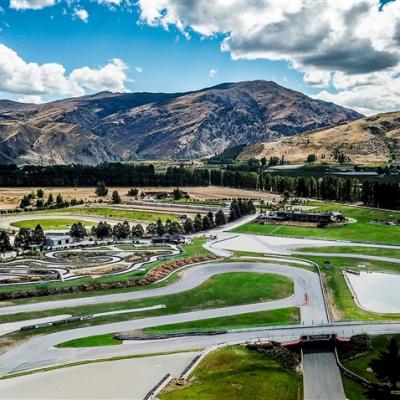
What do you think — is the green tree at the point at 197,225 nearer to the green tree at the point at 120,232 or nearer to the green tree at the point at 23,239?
the green tree at the point at 120,232

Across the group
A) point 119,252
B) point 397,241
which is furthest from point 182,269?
point 397,241

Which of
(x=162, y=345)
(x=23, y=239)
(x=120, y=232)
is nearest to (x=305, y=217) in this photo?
(x=120, y=232)

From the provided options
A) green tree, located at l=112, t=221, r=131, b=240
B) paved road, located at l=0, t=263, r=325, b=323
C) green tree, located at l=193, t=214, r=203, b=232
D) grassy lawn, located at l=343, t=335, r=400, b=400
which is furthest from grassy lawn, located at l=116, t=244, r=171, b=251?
grassy lawn, located at l=343, t=335, r=400, b=400

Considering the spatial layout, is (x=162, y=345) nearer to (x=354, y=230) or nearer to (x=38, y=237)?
(x=38, y=237)

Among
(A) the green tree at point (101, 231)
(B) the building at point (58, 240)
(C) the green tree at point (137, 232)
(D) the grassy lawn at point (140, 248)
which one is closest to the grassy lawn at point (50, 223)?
(A) the green tree at point (101, 231)

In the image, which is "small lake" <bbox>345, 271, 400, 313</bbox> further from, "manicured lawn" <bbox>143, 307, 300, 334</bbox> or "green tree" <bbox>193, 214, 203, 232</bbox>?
"green tree" <bbox>193, 214, 203, 232</bbox>
